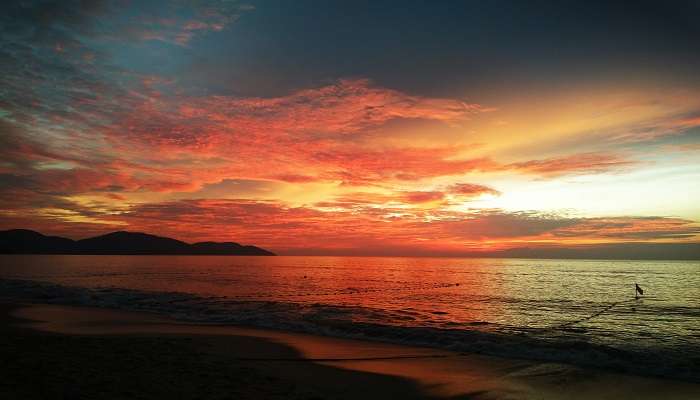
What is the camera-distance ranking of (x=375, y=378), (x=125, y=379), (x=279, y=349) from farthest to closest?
(x=279, y=349) → (x=375, y=378) → (x=125, y=379)

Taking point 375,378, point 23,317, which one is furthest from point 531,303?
point 23,317

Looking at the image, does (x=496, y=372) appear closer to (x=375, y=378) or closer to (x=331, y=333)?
(x=375, y=378)

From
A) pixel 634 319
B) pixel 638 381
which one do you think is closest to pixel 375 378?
pixel 638 381

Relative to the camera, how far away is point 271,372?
1295 centimetres

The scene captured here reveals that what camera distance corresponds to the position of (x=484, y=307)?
118 feet

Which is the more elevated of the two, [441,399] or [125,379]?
[125,379]

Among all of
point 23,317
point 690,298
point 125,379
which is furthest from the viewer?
point 690,298

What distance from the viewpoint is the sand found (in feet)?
33.9

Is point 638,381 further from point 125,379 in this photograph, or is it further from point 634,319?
point 634,319

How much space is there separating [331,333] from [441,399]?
12.0 m

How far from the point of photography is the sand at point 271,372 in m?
10.3

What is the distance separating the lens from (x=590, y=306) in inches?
1481

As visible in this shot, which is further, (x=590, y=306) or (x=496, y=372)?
(x=590, y=306)

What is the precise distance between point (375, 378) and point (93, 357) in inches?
367
